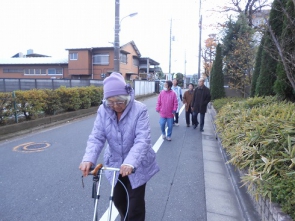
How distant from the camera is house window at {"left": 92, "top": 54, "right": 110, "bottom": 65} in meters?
30.8

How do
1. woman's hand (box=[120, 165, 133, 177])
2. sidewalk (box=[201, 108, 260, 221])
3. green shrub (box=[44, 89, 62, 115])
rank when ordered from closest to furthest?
1. woman's hand (box=[120, 165, 133, 177])
2. sidewalk (box=[201, 108, 260, 221])
3. green shrub (box=[44, 89, 62, 115])

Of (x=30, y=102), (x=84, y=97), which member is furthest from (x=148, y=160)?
(x=84, y=97)

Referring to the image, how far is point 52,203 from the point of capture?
353cm

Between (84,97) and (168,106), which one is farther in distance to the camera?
(84,97)

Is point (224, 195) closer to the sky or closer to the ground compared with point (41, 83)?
closer to the ground

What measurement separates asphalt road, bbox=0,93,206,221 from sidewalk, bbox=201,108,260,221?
5.2 inches

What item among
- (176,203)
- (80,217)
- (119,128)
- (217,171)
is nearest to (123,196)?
(119,128)

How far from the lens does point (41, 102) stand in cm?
914

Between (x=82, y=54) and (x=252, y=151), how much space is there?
30323mm

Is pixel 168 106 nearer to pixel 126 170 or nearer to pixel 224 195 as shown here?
pixel 224 195

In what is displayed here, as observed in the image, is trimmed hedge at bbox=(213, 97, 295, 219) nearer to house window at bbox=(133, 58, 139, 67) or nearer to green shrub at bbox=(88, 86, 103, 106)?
green shrub at bbox=(88, 86, 103, 106)

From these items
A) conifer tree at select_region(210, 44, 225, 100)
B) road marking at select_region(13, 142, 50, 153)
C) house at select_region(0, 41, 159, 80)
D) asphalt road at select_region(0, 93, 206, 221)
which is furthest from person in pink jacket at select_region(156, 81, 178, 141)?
house at select_region(0, 41, 159, 80)

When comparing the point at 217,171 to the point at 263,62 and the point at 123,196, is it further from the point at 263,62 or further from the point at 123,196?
the point at 263,62

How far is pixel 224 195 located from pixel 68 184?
269 cm
